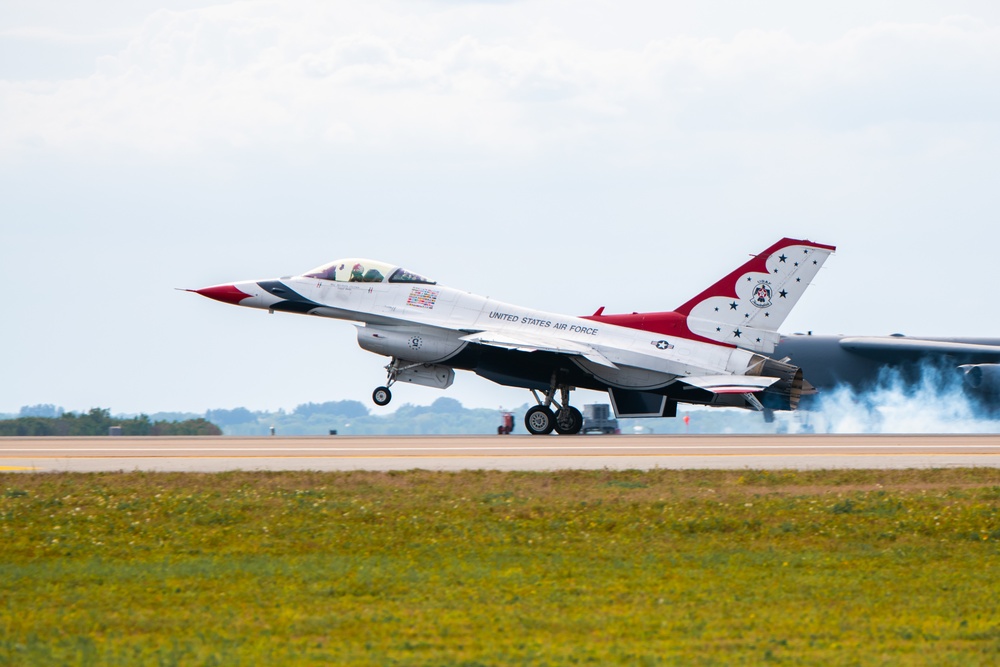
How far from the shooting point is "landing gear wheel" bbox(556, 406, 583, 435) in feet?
94.2

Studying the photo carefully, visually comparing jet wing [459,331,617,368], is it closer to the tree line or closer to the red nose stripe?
the red nose stripe

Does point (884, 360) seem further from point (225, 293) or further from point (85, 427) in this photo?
point (85, 427)

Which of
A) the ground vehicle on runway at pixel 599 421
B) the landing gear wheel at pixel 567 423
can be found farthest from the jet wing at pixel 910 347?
the landing gear wheel at pixel 567 423

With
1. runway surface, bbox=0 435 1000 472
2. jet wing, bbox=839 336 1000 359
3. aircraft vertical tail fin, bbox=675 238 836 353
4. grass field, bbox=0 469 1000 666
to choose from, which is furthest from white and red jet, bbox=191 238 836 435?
jet wing, bbox=839 336 1000 359

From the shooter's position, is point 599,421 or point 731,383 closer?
point 731,383

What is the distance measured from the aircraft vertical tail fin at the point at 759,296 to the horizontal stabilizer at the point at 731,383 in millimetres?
1134

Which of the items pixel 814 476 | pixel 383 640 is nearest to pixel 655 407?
pixel 814 476

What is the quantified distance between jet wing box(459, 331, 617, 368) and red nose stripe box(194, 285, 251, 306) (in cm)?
603

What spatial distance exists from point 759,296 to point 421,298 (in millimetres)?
8196

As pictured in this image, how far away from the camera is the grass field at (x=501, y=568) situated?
823cm

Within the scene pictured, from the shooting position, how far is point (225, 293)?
30031mm

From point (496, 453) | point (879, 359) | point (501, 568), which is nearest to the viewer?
point (501, 568)

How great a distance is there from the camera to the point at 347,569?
10.9 meters

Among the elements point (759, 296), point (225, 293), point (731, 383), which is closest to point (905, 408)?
point (759, 296)
